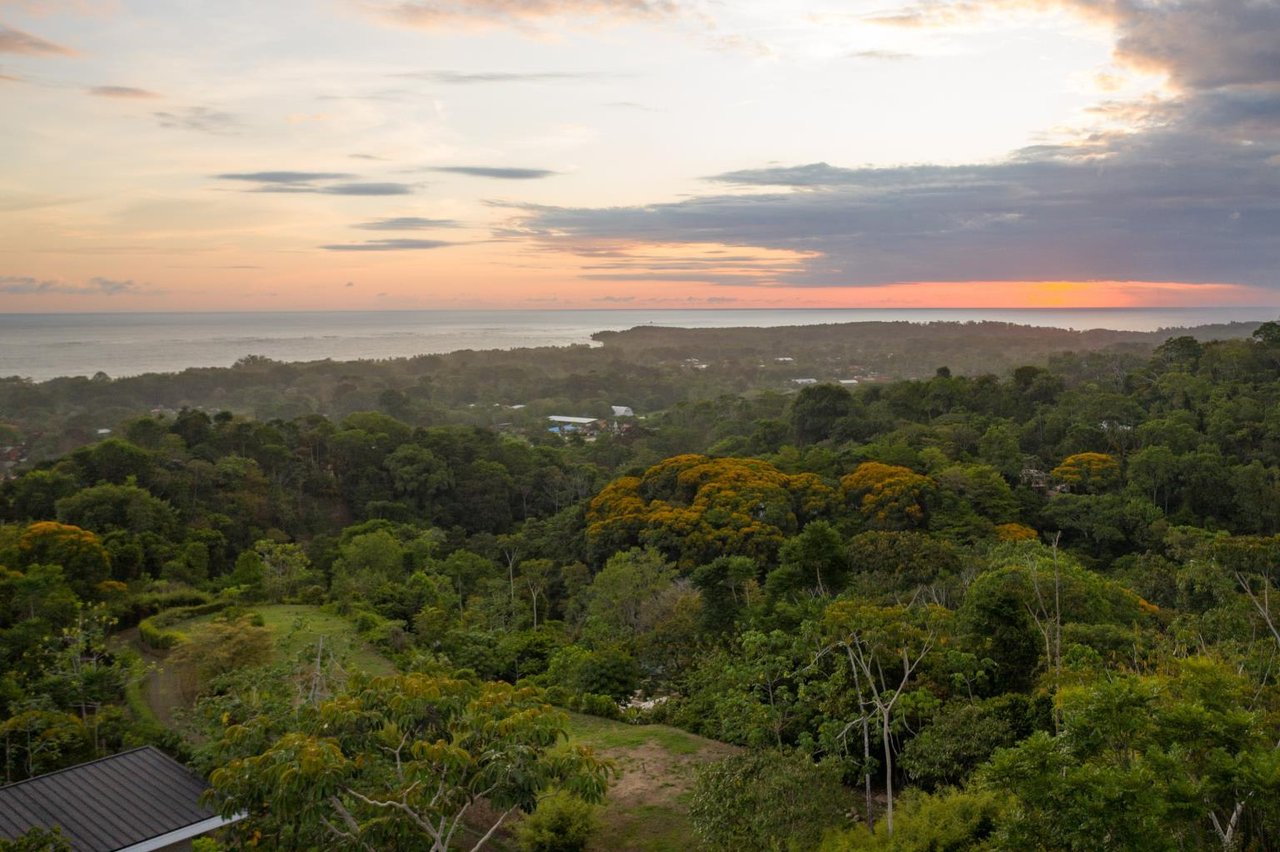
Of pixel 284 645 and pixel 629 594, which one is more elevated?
pixel 284 645

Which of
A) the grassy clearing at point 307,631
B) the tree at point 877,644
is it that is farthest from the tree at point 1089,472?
the grassy clearing at point 307,631

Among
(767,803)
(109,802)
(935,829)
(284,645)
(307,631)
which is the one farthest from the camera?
(307,631)

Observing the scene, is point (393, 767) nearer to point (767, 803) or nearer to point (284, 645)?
point (767, 803)

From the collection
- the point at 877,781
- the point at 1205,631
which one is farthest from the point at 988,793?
the point at 1205,631

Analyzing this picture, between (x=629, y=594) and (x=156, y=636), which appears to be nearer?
(x=156, y=636)

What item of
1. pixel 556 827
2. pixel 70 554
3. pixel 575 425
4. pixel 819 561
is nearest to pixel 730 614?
pixel 819 561

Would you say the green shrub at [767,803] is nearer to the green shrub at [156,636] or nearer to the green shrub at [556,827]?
the green shrub at [556,827]

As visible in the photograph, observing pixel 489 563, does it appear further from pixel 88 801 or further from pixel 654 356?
pixel 654 356
